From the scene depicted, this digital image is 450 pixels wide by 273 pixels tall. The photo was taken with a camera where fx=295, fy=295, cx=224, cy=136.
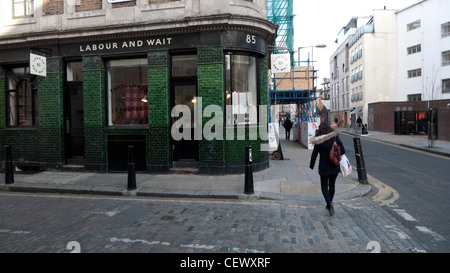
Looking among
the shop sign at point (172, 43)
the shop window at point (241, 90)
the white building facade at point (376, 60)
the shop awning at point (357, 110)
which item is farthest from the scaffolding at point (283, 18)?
the shop awning at point (357, 110)

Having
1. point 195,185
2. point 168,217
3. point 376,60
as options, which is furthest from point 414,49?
point 168,217

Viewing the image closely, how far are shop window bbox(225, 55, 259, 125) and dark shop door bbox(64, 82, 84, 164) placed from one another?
5.38 metres

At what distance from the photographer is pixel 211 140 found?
363 inches

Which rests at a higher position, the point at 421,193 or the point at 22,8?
the point at 22,8

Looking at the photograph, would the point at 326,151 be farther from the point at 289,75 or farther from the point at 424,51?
the point at 424,51

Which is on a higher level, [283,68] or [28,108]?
[283,68]

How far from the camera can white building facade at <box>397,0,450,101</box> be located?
3341cm

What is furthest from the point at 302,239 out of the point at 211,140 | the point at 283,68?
the point at 283,68

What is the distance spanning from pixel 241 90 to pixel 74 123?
20.3 feet

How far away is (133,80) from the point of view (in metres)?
10.2

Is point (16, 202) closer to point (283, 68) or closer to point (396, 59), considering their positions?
point (283, 68)

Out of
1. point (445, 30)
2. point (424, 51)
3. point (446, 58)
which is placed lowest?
point (446, 58)

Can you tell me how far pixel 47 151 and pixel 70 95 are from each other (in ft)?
7.06

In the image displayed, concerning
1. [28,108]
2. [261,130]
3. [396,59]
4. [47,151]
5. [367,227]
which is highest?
[396,59]
